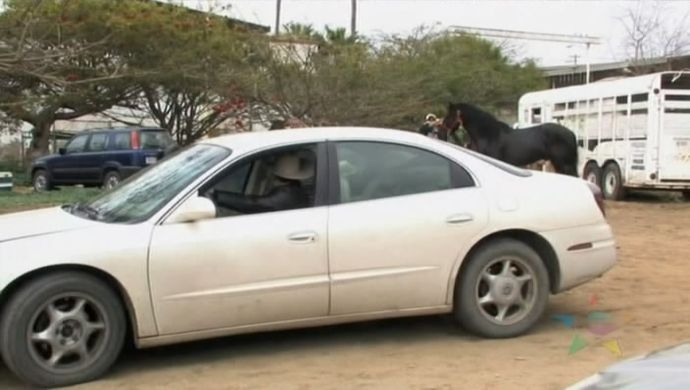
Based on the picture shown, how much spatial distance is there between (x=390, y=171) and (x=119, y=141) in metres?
17.6

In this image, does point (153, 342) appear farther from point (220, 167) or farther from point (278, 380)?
point (220, 167)

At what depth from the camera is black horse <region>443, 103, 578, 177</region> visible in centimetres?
1531

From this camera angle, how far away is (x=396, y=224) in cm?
578

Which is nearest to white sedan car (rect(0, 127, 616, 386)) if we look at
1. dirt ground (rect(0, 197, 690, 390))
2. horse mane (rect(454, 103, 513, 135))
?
dirt ground (rect(0, 197, 690, 390))

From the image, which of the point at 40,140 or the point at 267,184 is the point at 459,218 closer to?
the point at 267,184

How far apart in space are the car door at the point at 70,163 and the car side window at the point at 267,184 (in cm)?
1807

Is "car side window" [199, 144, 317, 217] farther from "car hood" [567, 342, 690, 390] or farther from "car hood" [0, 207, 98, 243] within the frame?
"car hood" [567, 342, 690, 390]

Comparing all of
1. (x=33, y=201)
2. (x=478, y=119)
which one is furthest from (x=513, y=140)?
(x=33, y=201)

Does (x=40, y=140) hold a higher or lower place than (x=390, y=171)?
lower

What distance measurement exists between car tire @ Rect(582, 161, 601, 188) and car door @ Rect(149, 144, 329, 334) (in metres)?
14.6

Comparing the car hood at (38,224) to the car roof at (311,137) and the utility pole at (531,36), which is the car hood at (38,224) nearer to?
the car roof at (311,137)

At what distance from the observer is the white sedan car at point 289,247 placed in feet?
17.0

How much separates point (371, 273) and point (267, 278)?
702 millimetres

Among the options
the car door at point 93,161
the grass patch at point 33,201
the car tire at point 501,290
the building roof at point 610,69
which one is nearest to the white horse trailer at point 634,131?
the grass patch at point 33,201
